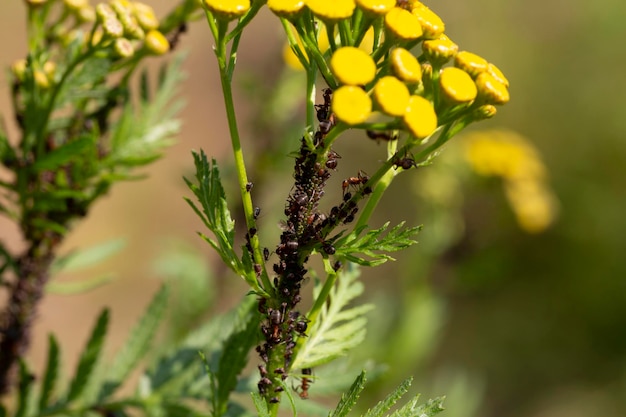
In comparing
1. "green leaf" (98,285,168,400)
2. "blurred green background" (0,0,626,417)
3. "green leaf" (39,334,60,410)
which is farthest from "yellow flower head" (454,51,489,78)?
"blurred green background" (0,0,626,417)

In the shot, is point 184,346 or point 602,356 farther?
point 602,356

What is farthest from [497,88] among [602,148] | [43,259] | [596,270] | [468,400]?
[602,148]

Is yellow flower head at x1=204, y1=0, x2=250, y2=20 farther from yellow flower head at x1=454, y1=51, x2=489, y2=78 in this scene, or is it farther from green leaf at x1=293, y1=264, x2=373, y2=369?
green leaf at x1=293, y1=264, x2=373, y2=369

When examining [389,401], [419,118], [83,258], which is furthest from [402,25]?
[83,258]

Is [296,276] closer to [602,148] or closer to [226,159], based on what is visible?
[226,159]

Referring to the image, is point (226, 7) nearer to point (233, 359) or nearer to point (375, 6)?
point (375, 6)

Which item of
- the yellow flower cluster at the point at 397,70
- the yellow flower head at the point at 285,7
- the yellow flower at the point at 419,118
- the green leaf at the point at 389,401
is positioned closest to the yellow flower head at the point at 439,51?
the yellow flower cluster at the point at 397,70

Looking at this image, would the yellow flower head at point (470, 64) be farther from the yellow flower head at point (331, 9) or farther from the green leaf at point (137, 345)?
Answer: the green leaf at point (137, 345)
